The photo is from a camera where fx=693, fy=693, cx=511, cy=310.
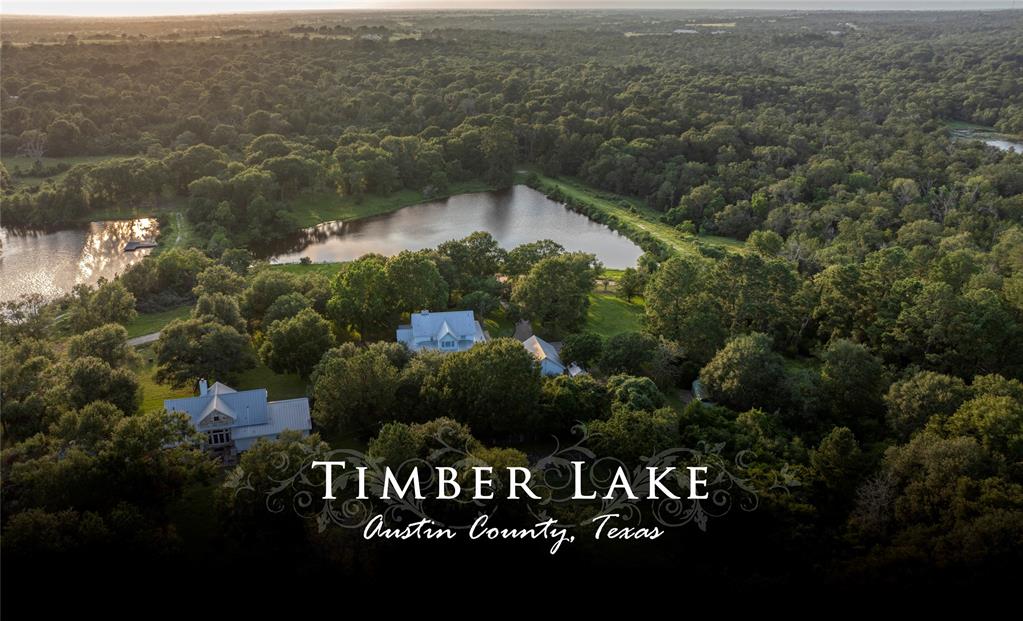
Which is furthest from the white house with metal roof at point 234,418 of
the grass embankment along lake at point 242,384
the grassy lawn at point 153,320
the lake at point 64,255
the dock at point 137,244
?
the dock at point 137,244

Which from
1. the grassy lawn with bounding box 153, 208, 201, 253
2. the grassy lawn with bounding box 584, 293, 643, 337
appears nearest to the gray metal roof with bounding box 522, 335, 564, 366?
the grassy lawn with bounding box 584, 293, 643, 337

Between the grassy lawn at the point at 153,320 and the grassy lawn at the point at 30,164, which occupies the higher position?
the grassy lawn at the point at 30,164

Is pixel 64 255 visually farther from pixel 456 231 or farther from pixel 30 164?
pixel 456 231

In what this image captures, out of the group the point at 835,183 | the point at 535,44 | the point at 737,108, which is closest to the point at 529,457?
the point at 835,183

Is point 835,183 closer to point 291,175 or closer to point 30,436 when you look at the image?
point 291,175

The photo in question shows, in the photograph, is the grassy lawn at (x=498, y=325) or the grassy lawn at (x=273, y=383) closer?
the grassy lawn at (x=273, y=383)

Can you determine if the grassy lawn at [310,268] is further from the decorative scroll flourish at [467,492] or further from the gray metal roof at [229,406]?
the decorative scroll flourish at [467,492]
